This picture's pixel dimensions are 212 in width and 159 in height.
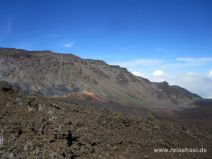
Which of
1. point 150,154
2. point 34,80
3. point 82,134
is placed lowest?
point 150,154

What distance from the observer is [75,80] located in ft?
289

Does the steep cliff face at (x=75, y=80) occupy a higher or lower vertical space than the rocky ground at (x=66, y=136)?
higher

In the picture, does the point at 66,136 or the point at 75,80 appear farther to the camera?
the point at 75,80

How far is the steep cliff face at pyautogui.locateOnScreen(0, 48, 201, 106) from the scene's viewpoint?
75.8m

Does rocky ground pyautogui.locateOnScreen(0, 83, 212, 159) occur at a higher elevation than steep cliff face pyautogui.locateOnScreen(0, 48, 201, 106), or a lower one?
lower

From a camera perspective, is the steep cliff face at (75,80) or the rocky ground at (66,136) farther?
the steep cliff face at (75,80)

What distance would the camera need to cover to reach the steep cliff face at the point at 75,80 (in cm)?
7575

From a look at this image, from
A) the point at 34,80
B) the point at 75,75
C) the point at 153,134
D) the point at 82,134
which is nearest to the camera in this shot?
the point at 82,134

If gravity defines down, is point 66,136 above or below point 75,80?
below

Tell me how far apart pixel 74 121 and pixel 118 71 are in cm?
9165

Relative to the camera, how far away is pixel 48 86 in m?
80.4

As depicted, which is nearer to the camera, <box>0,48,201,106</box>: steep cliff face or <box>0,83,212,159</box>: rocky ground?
<box>0,83,212,159</box>: rocky ground

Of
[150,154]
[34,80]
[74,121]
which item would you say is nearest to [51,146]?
[74,121]

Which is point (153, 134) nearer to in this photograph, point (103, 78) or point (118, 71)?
point (103, 78)
